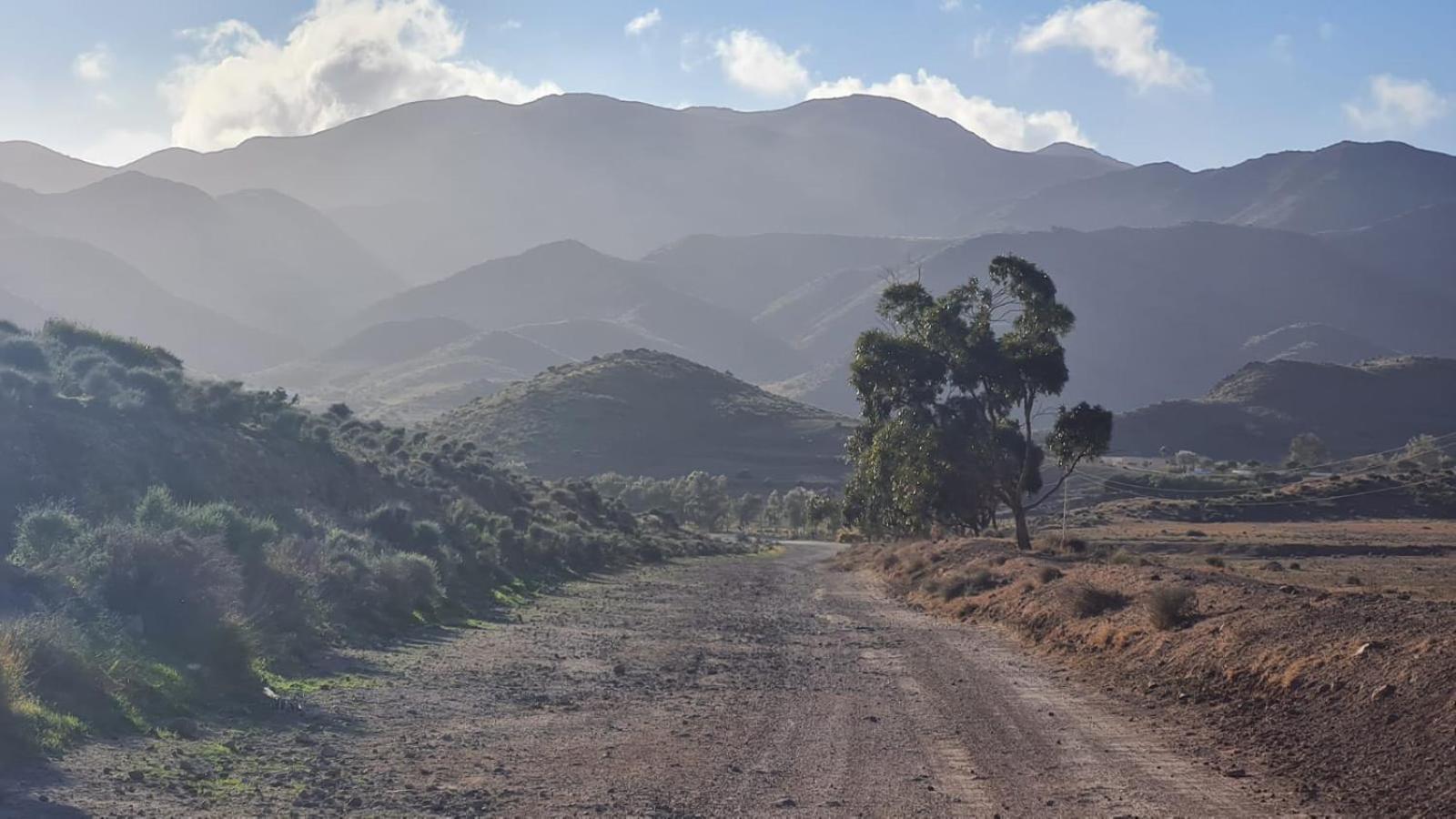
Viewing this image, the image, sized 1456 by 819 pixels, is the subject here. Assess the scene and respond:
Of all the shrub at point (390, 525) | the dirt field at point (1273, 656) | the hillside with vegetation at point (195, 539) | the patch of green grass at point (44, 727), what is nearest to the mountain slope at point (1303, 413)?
the hillside with vegetation at point (195, 539)

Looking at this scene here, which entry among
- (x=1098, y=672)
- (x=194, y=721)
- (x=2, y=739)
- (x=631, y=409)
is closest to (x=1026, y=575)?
(x=1098, y=672)

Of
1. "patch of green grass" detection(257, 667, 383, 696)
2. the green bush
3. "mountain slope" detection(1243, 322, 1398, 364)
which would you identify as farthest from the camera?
"mountain slope" detection(1243, 322, 1398, 364)

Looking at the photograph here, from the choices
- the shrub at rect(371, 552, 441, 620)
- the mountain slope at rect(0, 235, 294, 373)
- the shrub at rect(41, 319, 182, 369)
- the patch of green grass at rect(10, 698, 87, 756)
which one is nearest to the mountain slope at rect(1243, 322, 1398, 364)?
the mountain slope at rect(0, 235, 294, 373)

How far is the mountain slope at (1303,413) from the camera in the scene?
119 meters

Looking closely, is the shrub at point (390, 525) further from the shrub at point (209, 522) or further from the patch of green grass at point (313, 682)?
the patch of green grass at point (313, 682)

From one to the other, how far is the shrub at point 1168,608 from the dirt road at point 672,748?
1630 millimetres

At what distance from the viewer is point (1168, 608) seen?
1694 cm

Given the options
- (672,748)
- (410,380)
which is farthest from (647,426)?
(672,748)

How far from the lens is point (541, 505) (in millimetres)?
50406

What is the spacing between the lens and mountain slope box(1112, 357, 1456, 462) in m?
119

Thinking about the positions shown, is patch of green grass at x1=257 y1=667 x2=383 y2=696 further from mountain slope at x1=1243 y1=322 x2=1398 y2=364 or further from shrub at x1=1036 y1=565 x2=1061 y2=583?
mountain slope at x1=1243 y1=322 x2=1398 y2=364

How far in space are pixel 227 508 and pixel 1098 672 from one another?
12936 millimetres

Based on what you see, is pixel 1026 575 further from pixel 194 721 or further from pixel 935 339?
pixel 194 721

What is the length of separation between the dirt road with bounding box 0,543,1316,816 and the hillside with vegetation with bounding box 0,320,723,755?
996mm
